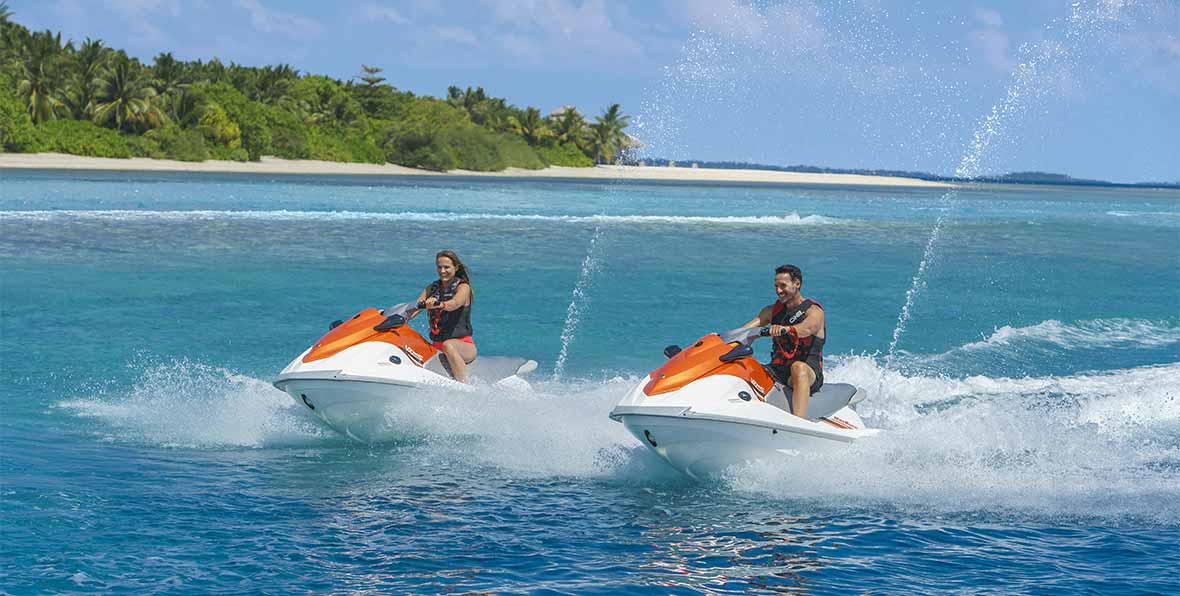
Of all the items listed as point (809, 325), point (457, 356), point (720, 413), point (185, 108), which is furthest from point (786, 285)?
point (185, 108)

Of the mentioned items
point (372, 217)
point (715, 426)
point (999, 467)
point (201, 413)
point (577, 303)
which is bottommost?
point (201, 413)

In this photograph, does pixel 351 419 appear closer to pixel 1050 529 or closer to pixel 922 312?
pixel 1050 529

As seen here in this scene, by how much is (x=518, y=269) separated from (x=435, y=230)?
38.0ft

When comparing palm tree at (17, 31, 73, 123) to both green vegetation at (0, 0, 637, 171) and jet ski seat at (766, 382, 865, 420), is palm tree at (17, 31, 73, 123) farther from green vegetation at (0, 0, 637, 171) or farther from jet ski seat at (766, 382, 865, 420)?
jet ski seat at (766, 382, 865, 420)

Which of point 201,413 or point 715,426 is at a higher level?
point 715,426

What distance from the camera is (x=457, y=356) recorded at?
1044 cm

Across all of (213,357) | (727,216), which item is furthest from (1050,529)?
(727,216)

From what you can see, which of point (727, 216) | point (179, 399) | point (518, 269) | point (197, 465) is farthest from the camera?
point (727, 216)

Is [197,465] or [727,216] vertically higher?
[727,216]

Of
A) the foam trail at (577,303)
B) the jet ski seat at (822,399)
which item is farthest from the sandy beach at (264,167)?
the jet ski seat at (822,399)

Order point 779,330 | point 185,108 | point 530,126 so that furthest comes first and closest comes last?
point 530,126
point 185,108
point 779,330

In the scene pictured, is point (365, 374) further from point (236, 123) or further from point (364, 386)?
point (236, 123)

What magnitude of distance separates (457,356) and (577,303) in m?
11.0

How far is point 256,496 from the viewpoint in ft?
28.8
